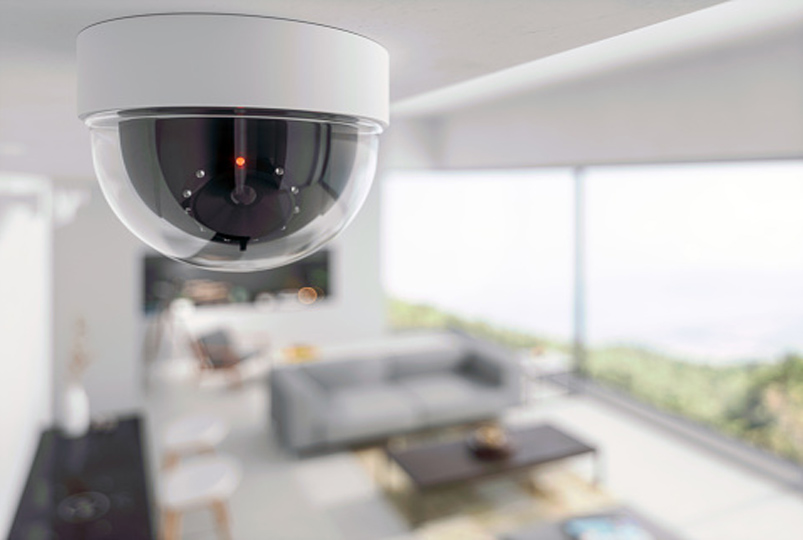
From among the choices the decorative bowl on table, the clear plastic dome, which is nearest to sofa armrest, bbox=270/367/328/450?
the decorative bowl on table

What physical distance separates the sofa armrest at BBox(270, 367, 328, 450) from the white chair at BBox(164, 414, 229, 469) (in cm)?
58

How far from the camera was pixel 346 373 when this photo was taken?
533 cm

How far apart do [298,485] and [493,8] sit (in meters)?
4.14

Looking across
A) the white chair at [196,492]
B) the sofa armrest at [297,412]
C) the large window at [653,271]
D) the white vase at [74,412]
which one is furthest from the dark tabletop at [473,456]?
the white vase at [74,412]

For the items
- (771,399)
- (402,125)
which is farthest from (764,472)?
(402,125)

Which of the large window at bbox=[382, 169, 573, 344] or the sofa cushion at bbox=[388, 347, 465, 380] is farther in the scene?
the large window at bbox=[382, 169, 573, 344]

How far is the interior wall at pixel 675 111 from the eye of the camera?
2.79m

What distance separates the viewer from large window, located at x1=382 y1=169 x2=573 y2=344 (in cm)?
781

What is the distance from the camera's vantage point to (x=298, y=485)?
4.18 meters

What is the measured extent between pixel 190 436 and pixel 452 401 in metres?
2.09

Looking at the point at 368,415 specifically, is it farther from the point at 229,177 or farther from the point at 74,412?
the point at 229,177

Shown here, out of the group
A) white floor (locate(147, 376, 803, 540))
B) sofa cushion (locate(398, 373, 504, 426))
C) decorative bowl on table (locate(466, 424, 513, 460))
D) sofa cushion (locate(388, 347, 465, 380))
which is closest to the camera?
white floor (locate(147, 376, 803, 540))

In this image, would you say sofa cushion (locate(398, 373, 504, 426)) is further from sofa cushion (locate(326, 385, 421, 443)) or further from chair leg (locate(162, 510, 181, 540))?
chair leg (locate(162, 510, 181, 540))

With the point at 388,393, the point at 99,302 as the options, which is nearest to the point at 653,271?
the point at 388,393
